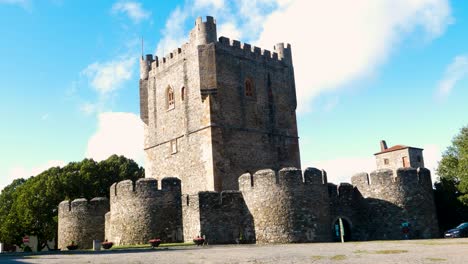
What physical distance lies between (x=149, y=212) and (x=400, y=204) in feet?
47.7

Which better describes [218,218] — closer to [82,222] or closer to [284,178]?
[284,178]

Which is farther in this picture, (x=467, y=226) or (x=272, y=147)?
(x=272, y=147)

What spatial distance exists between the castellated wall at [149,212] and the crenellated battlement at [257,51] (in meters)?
12.5

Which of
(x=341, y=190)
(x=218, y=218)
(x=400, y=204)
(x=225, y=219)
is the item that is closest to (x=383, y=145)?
(x=400, y=204)

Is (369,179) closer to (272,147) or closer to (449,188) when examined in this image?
(449,188)

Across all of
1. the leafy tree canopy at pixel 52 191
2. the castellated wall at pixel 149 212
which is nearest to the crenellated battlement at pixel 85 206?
the castellated wall at pixel 149 212

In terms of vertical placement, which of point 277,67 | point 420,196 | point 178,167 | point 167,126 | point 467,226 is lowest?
point 467,226

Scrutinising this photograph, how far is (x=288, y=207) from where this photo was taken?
88.4ft

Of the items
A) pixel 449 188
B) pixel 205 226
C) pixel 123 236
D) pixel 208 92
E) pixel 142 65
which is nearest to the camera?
pixel 205 226

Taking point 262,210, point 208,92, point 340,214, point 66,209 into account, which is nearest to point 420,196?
point 340,214

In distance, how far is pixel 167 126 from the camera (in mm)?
38750

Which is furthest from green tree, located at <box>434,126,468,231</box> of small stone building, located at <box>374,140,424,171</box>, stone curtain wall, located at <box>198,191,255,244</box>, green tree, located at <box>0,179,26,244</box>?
green tree, located at <box>0,179,26,244</box>

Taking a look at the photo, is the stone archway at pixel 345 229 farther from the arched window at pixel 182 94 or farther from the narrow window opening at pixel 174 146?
the arched window at pixel 182 94

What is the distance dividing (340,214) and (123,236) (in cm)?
1271
